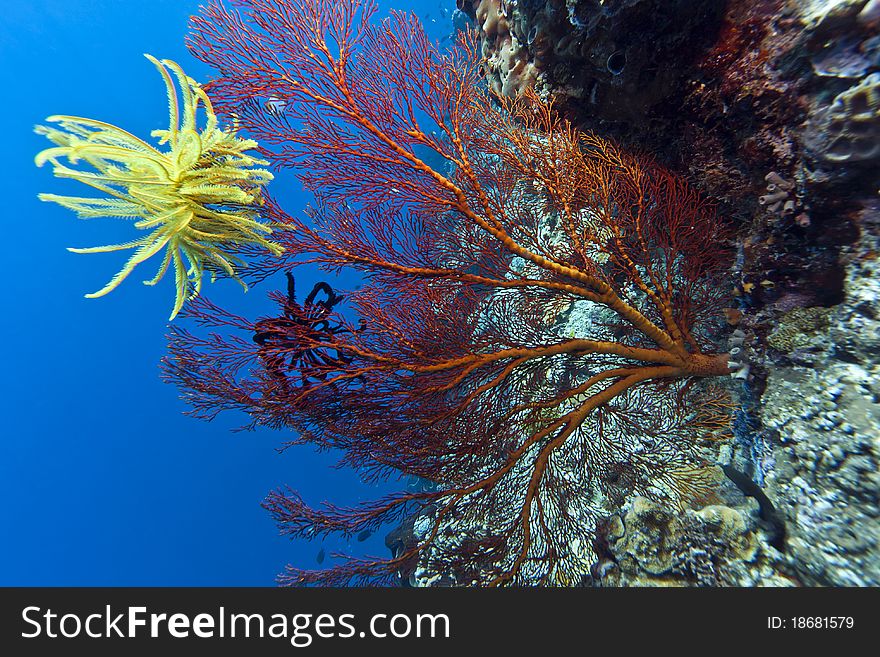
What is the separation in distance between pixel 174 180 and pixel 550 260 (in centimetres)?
267

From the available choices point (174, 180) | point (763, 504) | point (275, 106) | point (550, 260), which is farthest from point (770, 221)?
point (174, 180)

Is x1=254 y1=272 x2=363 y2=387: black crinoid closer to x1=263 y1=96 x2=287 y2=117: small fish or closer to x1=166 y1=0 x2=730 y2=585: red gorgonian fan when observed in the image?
x1=166 y1=0 x2=730 y2=585: red gorgonian fan

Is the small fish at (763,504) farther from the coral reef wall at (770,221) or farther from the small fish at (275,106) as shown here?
the small fish at (275,106)

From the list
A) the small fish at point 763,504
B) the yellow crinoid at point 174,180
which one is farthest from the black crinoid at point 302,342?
the small fish at point 763,504

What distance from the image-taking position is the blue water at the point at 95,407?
3641 centimetres

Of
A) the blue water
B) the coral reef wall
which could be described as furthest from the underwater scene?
the blue water

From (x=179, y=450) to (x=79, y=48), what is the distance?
4567 centimetres

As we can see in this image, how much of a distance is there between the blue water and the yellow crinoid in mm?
38344

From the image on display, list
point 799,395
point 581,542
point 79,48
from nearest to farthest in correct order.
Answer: point 799,395
point 581,542
point 79,48

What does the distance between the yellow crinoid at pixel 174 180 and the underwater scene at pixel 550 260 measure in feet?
0.08
